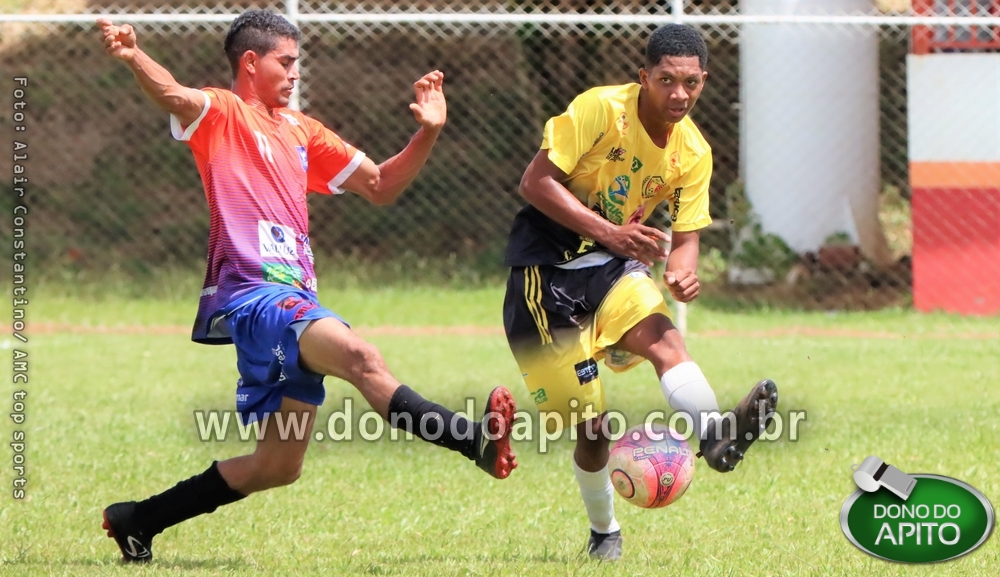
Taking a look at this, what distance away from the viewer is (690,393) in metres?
4.54

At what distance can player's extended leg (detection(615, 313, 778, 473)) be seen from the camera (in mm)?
4301

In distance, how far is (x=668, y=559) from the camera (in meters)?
4.82

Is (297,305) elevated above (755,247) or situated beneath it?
elevated above

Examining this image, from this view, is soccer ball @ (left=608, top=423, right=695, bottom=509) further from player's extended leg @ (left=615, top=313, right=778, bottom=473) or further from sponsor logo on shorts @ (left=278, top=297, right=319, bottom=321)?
sponsor logo on shorts @ (left=278, top=297, right=319, bottom=321)

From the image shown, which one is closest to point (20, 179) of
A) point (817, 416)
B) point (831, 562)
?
point (817, 416)

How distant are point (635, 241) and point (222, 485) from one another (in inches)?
70.0

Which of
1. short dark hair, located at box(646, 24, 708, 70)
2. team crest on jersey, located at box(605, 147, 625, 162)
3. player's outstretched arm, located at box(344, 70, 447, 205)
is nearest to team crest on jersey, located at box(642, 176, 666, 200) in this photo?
team crest on jersey, located at box(605, 147, 625, 162)

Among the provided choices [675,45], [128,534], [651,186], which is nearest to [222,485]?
[128,534]

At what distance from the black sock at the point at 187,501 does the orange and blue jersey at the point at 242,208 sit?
562 millimetres

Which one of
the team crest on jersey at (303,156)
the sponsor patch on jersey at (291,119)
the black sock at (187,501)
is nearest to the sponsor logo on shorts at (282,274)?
the team crest on jersey at (303,156)

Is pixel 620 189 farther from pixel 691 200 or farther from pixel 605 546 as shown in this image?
pixel 605 546

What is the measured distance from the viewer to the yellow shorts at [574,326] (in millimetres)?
4863

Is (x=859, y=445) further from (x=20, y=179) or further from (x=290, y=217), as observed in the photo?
(x=20, y=179)

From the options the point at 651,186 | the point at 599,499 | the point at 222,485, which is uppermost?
the point at 651,186
